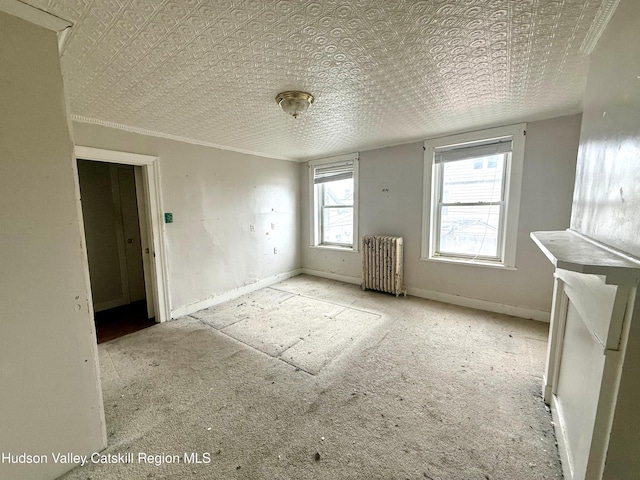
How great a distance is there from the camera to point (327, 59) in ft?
5.02

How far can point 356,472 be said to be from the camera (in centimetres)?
128

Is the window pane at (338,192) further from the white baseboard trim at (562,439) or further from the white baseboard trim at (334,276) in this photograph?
the white baseboard trim at (562,439)

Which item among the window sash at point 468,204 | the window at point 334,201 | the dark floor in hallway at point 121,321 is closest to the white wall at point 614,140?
the window sash at point 468,204

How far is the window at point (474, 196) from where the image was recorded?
2.93 m

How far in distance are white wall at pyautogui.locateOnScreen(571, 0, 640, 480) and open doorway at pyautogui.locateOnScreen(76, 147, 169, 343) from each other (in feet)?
12.1

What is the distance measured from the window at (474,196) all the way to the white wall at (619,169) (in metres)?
1.66

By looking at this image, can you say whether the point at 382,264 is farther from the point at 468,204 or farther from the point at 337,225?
the point at 468,204

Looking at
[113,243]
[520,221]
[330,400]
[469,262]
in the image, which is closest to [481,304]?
[469,262]

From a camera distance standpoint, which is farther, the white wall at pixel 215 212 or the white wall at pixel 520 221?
the white wall at pixel 215 212

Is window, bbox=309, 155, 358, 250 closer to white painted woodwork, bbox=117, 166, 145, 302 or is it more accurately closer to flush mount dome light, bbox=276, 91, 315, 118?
flush mount dome light, bbox=276, 91, 315, 118

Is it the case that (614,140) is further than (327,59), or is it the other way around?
(327,59)

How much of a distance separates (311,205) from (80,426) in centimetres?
403

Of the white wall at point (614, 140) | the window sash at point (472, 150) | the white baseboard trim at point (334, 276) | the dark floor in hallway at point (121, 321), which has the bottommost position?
the dark floor in hallway at point (121, 321)

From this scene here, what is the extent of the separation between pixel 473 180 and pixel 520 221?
73cm
